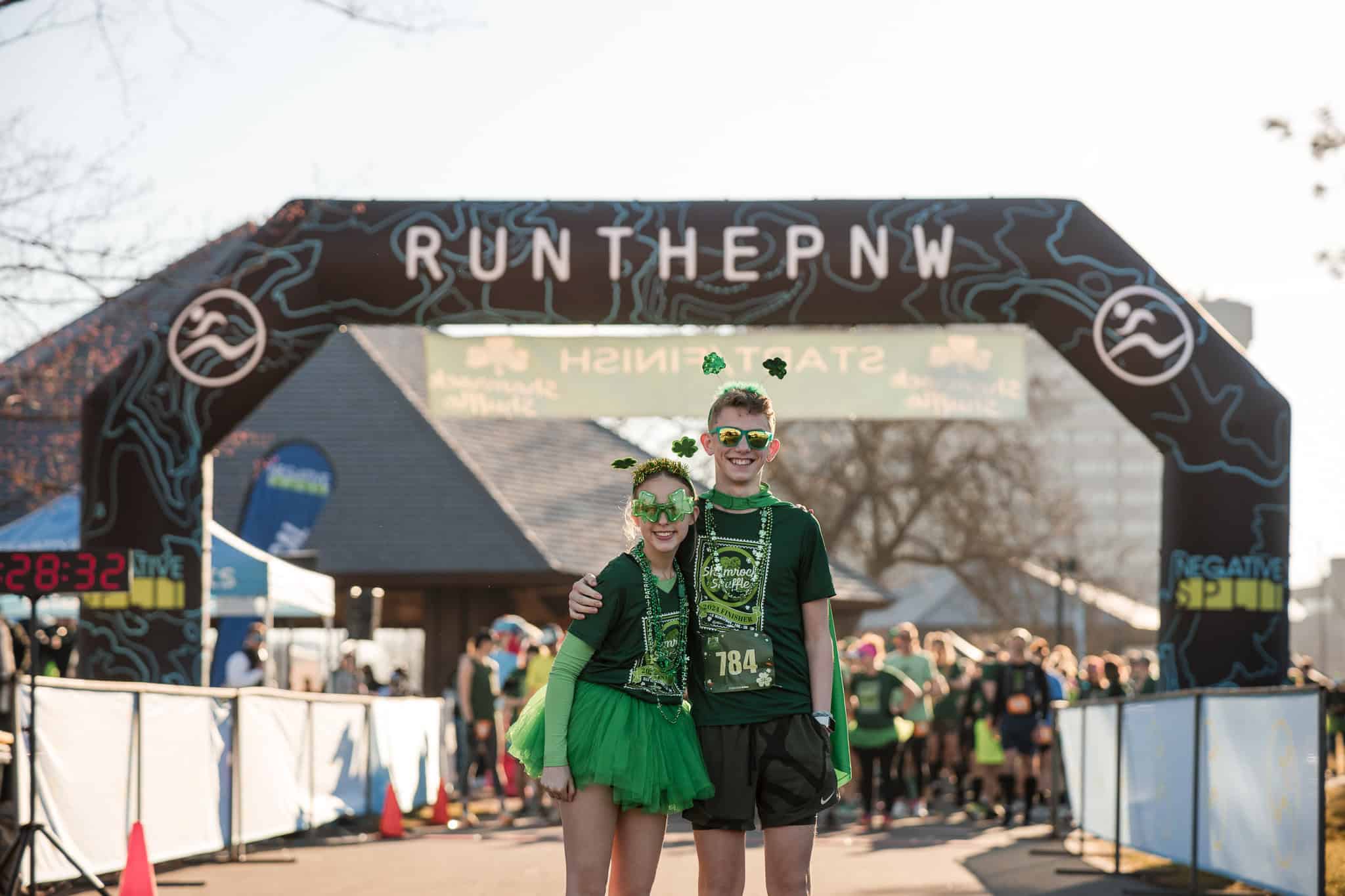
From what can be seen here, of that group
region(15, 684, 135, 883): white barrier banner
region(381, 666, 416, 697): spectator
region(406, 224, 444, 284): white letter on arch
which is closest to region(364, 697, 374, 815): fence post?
region(406, 224, 444, 284): white letter on arch

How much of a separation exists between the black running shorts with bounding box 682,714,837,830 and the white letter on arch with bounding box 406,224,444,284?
10150mm

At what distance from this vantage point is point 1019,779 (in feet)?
63.5

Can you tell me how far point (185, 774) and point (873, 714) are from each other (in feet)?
24.1

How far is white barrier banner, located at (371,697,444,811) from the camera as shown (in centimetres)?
1761

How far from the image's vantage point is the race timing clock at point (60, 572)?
9.16 metres

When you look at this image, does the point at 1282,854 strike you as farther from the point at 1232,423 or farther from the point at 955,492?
the point at 955,492

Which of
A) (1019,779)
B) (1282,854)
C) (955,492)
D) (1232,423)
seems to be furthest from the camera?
(955,492)

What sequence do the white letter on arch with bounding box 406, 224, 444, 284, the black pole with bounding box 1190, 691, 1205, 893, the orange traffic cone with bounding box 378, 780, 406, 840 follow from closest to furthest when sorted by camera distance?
the black pole with bounding box 1190, 691, 1205, 893
the white letter on arch with bounding box 406, 224, 444, 284
the orange traffic cone with bounding box 378, 780, 406, 840

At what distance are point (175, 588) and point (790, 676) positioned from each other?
34.4 feet

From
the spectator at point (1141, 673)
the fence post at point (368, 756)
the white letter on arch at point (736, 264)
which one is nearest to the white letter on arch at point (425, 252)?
the white letter on arch at point (736, 264)

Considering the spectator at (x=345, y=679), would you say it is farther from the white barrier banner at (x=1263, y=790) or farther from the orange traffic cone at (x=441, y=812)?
the white barrier banner at (x=1263, y=790)

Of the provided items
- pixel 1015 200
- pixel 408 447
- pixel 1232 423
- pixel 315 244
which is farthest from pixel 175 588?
pixel 408 447

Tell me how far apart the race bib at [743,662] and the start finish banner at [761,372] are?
1002 cm

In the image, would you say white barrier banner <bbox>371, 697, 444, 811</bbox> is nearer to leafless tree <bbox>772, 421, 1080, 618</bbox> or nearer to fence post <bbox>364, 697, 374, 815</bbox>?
fence post <bbox>364, 697, 374, 815</bbox>
